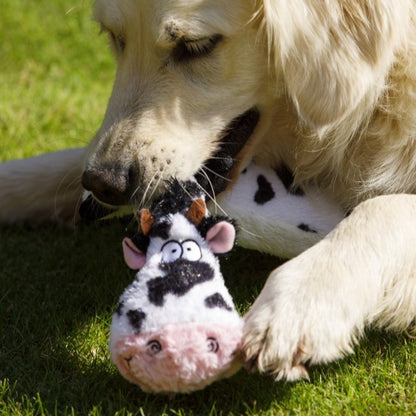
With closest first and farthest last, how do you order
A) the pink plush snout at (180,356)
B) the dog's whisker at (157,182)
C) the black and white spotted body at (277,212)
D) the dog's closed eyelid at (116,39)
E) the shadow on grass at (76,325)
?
the pink plush snout at (180,356) < the shadow on grass at (76,325) < the dog's whisker at (157,182) < the black and white spotted body at (277,212) < the dog's closed eyelid at (116,39)

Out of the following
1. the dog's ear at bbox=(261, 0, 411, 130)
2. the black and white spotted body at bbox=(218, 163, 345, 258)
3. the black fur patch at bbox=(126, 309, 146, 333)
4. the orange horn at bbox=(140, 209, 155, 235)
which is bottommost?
the black and white spotted body at bbox=(218, 163, 345, 258)

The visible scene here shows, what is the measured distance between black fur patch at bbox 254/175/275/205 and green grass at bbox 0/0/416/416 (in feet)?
0.94

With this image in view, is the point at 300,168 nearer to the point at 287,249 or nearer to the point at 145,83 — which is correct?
the point at 287,249

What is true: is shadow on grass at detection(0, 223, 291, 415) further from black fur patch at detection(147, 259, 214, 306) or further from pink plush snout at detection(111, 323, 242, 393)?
black fur patch at detection(147, 259, 214, 306)

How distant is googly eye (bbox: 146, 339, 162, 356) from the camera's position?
5.51 feet

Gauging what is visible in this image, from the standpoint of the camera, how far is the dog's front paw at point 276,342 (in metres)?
1.74

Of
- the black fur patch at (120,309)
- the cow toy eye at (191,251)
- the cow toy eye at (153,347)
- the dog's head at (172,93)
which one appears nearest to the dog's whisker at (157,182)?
the dog's head at (172,93)

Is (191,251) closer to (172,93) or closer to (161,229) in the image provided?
(161,229)

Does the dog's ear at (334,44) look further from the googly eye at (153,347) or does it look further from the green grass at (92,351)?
the googly eye at (153,347)

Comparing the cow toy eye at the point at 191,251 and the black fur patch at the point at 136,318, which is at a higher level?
the cow toy eye at the point at 191,251

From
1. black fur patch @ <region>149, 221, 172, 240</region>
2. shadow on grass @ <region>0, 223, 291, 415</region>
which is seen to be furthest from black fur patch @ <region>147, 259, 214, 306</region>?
shadow on grass @ <region>0, 223, 291, 415</region>

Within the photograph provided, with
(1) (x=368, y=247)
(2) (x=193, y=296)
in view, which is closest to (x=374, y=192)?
(1) (x=368, y=247)

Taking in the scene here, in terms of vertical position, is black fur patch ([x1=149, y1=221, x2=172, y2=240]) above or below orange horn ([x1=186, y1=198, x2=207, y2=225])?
below

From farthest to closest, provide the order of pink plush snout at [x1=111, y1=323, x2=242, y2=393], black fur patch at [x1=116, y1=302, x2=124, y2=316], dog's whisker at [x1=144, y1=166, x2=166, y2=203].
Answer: dog's whisker at [x1=144, y1=166, x2=166, y2=203] < black fur patch at [x1=116, y1=302, x2=124, y2=316] < pink plush snout at [x1=111, y1=323, x2=242, y2=393]
